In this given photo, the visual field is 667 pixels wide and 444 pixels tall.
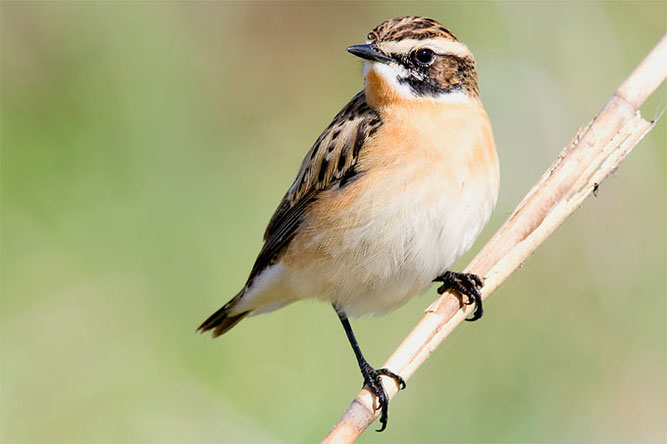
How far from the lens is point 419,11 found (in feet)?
28.6

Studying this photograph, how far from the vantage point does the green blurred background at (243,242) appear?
6.71m

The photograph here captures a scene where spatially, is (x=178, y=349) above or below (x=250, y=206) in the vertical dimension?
below

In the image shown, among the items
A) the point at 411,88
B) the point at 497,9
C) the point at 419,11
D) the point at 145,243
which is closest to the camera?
the point at 411,88

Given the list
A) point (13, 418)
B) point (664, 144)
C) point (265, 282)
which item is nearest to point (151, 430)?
point (13, 418)

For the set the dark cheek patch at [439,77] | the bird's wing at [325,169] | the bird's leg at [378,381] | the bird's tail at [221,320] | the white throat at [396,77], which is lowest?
the bird's tail at [221,320]

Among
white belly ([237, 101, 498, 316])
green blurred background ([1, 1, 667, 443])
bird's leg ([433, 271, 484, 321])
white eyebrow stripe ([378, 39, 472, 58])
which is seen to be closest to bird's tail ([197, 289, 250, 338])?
green blurred background ([1, 1, 667, 443])

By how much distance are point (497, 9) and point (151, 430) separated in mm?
4480

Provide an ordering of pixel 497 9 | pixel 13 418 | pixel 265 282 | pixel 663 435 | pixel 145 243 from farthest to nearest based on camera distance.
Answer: pixel 497 9, pixel 145 243, pixel 13 418, pixel 663 435, pixel 265 282

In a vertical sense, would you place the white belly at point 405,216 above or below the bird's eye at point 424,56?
below

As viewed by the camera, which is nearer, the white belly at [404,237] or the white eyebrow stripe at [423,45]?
the white belly at [404,237]

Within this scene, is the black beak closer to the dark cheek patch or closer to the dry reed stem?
the dark cheek patch

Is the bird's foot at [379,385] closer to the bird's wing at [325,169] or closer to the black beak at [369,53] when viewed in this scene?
the bird's wing at [325,169]

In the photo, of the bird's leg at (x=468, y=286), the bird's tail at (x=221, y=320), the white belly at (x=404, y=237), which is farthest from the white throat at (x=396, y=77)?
the bird's tail at (x=221, y=320)

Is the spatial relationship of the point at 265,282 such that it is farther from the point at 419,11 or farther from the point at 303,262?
the point at 419,11
